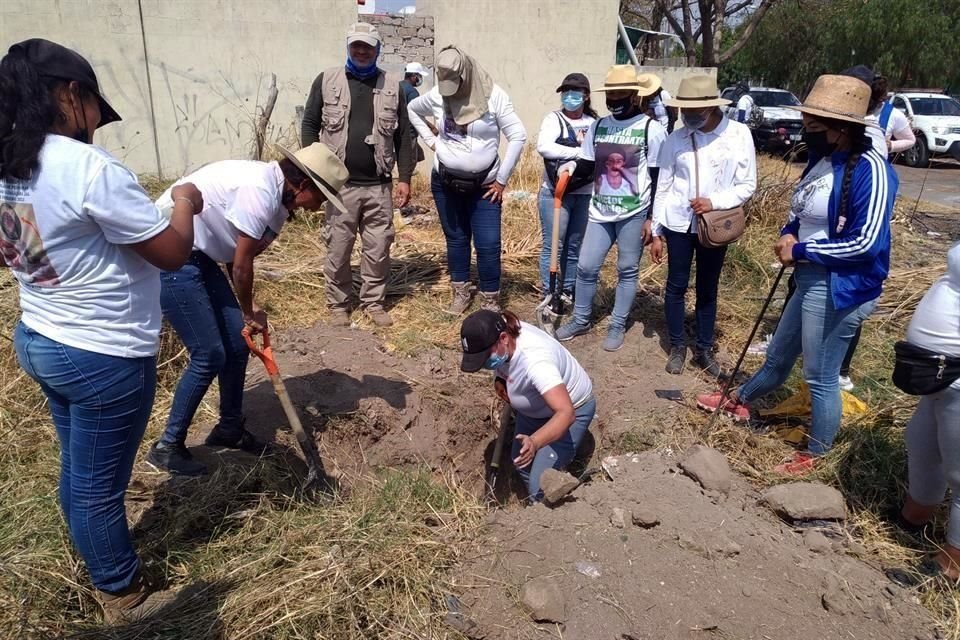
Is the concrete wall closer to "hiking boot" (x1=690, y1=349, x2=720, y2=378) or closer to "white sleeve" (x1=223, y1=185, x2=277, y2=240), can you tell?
"hiking boot" (x1=690, y1=349, x2=720, y2=378)

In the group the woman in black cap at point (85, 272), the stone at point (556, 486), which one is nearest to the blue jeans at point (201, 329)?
the woman in black cap at point (85, 272)

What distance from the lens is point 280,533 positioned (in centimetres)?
299

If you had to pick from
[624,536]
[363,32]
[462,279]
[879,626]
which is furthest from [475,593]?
[363,32]

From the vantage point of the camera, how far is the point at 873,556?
117 inches

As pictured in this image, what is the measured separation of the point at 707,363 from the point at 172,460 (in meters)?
3.33

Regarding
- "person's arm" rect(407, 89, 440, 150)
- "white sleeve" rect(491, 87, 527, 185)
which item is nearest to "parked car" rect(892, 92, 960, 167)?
"white sleeve" rect(491, 87, 527, 185)

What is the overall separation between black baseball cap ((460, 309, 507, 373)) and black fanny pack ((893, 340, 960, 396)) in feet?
5.22

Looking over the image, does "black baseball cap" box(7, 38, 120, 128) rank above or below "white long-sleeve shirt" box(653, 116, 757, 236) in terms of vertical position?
above

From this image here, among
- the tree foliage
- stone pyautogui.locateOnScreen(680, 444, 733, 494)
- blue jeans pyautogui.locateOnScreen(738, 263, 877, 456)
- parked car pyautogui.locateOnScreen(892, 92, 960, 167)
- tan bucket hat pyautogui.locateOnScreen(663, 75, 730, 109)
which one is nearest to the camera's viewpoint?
A: stone pyautogui.locateOnScreen(680, 444, 733, 494)

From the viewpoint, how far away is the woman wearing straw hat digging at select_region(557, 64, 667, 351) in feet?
14.9

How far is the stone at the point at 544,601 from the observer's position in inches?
97.0

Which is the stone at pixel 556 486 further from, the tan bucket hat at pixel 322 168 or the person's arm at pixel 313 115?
the person's arm at pixel 313 115

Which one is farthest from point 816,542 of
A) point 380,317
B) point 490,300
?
point 380,317

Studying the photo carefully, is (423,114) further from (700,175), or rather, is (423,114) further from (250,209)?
(250,209)
